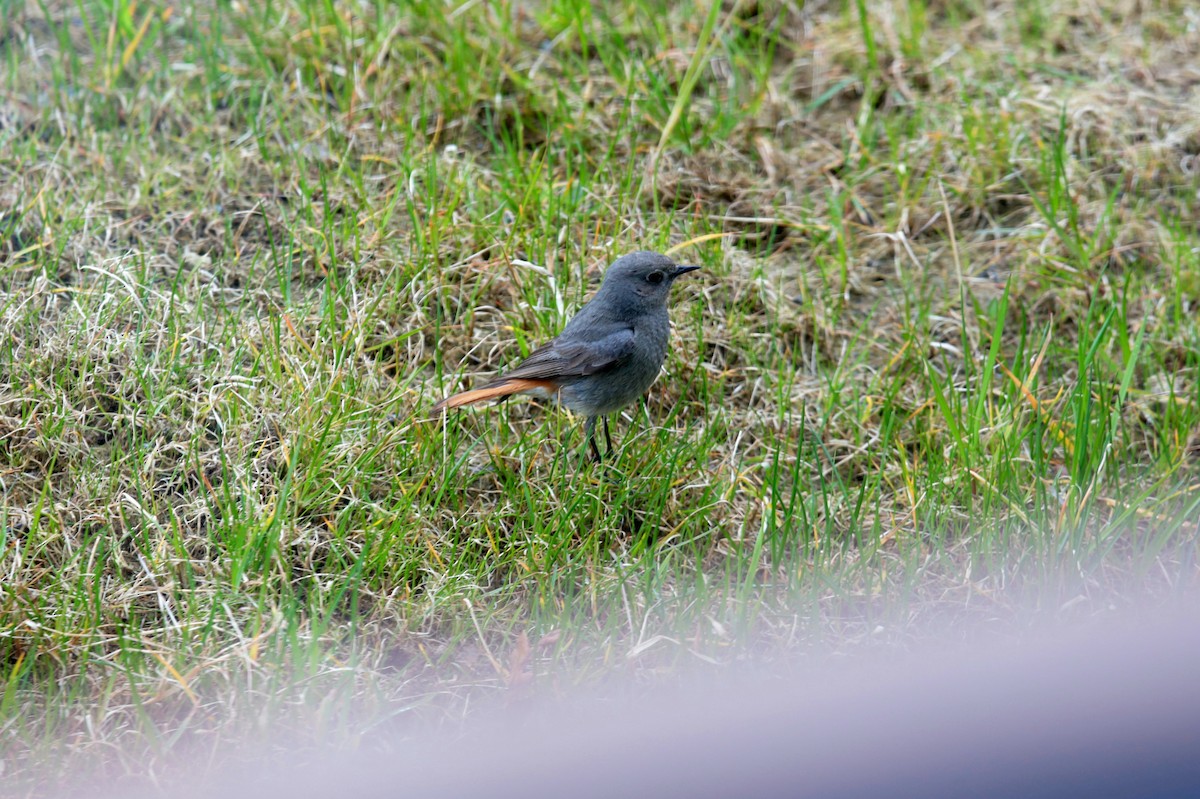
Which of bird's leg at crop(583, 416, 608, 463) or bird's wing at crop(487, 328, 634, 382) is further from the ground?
bird's wing at crop(487, 328, 634, 382)

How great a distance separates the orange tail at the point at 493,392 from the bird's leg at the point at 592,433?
0.77 ft

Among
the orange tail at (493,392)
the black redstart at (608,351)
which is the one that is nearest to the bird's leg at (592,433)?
the black redstart at (608,351)

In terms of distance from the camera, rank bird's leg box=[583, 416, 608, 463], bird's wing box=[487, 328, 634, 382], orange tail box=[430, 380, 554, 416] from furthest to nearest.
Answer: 1. bird's leg box=[583, 416, 608, 463]
2. bird's wing box=[487, 328, 634, 382]
3. orange tail box=[430, 380, 554, 416]

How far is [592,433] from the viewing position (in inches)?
154

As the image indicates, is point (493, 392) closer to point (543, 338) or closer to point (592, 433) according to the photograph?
point (592, 433)

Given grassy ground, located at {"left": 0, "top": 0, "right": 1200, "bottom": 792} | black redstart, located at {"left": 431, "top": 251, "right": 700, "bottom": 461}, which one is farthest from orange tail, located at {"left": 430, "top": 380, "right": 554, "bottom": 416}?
grassy ground, located at {"left": 0, "top": 0, "right": 1200, "bottom": 792}

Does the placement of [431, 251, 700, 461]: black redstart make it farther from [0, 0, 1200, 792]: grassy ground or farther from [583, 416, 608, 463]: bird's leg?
[0, 0, 1200, 792]: grassy ground

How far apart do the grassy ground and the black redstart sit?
0.20 meters

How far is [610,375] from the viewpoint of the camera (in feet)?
12.4

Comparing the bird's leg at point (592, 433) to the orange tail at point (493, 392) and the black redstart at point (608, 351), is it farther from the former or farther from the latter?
the orange tail at point (493, 392)

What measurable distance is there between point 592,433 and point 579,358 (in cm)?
30

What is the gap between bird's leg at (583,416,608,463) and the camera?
3.86m

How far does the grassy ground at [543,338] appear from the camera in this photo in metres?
3.15

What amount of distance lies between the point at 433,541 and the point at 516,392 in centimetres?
60
